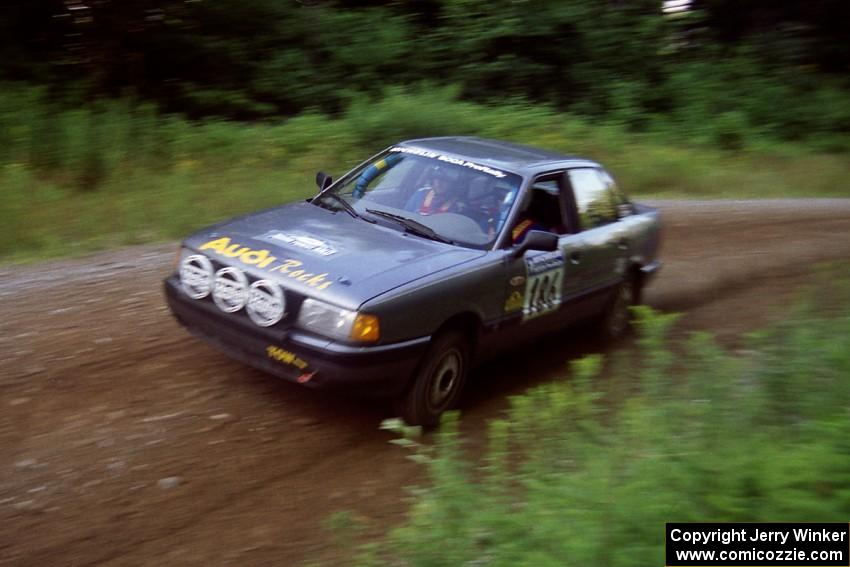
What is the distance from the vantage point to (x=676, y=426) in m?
3.68

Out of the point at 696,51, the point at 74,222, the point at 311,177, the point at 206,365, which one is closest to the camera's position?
the point at 206,365

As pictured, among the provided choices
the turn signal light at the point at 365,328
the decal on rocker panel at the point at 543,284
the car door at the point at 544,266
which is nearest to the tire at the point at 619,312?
the car door at the point at 544,266

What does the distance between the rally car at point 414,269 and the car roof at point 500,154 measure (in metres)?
0.02

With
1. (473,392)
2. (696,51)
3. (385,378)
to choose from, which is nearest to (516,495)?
(385,378)

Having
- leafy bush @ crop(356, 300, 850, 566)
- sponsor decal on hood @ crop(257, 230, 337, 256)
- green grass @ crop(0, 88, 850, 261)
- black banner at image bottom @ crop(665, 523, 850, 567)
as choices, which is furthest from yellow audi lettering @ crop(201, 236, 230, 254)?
green grass @ crop(0, 88, 850, 261)

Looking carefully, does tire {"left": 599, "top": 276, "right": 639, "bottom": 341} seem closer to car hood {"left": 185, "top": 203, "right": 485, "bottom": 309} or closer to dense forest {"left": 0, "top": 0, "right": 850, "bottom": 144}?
car hood {"left": 185, "top": 203, "right": 485, "bottom": 309}

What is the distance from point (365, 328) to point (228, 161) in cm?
784

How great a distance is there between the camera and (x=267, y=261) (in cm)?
529

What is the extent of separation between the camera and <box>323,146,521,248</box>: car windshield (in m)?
5.97

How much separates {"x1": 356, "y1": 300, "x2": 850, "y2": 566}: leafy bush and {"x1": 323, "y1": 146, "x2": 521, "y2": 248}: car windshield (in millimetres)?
1906

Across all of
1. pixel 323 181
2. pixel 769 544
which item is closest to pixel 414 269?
pixel 323 181

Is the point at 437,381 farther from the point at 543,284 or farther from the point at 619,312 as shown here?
the point at 619,312

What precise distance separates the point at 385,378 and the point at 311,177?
6873 millimetres

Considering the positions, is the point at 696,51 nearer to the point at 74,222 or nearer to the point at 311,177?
the point at 311,177
